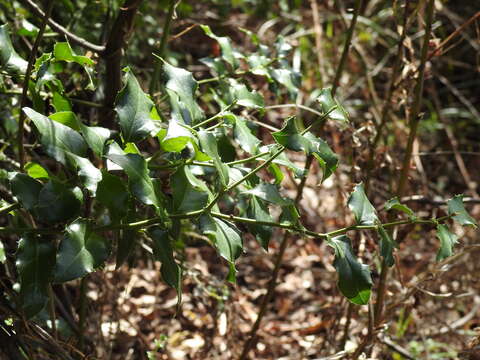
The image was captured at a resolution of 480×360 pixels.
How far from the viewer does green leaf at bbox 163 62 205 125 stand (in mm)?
1127

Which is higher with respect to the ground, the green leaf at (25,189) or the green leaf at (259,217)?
the green leaf at (25,189)

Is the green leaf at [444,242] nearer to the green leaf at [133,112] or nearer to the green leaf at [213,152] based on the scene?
the green leaf at [213,152]

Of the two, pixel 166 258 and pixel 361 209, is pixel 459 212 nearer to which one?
pixel 361 209

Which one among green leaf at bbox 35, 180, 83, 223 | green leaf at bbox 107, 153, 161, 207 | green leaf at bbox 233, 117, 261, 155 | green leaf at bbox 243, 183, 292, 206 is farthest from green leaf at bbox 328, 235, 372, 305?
green leaf at bbox 35, 180, 83, 223

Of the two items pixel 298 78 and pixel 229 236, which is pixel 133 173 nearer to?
pixel 229 236

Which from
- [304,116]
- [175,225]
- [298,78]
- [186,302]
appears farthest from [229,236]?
[304,116]

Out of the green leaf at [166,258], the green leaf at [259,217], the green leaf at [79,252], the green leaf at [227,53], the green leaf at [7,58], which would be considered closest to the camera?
the green leaf at [79,252]

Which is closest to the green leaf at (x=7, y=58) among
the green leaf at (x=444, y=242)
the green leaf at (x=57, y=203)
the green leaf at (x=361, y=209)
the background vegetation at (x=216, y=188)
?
the background vegetation at (x=216, y=188)

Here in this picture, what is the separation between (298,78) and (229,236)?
2.29 ft

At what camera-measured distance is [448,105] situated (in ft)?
13.2

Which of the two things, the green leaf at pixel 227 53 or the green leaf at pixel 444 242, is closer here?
the green leaf at pixel 444 242

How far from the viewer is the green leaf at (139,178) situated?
3.11 ft

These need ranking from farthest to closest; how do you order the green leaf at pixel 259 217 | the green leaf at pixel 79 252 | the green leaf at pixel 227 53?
the green leaf at pixel 227 53 < the green leaf at pixel 259 217 < the green leaf at pixel 79 252

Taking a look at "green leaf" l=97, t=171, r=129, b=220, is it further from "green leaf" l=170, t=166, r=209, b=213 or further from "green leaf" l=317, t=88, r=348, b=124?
"green leaf" l=317, t=88, r=348, b=124
